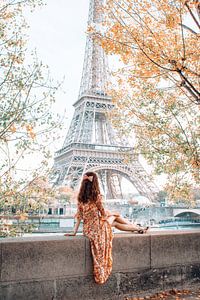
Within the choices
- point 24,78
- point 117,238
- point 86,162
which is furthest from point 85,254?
point 86,162

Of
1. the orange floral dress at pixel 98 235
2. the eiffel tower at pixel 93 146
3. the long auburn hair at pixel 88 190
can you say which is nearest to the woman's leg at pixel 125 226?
the orange floral dress at pixel 98 235

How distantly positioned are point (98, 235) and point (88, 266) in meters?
0.49

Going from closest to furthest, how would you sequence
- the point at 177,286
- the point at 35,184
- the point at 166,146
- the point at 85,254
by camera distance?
the point at 85,254
the point at 177,286
the point at 35,184
the point at 166,146

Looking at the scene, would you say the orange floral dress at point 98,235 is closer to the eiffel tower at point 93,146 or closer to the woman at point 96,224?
the woman at point 96,224

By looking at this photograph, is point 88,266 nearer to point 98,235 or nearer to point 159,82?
point 98,235

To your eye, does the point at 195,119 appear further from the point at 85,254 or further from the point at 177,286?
the point at 85,254

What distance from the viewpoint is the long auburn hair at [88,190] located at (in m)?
5.63

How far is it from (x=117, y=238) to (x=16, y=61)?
12.4ft

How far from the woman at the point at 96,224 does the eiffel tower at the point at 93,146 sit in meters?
41.1

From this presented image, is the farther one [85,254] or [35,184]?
[35,184]

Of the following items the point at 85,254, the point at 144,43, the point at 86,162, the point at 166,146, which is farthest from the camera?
the point at 86,162

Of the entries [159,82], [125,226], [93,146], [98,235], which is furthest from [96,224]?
[93,146]

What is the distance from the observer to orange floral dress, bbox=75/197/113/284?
528cm

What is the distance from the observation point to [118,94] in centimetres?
1227
